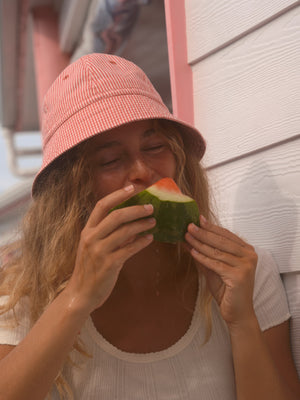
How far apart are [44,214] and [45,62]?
3517mm

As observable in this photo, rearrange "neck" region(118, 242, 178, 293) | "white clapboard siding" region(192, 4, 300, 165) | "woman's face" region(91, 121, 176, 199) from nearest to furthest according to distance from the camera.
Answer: "woman's face" region(91, 121, 176, 199) < "white clapboard siding" region(192, 4, 300, 165) < "neck" region(118, 242, 178, 293)

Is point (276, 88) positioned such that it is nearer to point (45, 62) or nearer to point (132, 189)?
point (132, 189)

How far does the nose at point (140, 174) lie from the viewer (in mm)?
1220

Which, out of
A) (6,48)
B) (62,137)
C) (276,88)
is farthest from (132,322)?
(6,48)

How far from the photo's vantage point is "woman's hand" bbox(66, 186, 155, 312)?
1046 mm

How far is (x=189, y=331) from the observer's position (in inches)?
54.1

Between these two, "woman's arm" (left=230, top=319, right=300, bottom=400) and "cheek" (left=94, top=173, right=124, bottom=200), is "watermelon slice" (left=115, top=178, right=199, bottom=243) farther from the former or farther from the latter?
"woman's arm" (left=230, top=319, right=300, bottom=400)

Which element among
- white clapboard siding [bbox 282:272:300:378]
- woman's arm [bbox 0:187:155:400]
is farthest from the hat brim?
white clapboard siding [bbox 282:272:300:378]

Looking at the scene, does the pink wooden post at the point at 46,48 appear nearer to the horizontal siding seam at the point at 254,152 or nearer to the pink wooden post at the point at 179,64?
the pink wooden post at the point at 179,64

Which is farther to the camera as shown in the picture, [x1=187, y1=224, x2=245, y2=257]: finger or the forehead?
the forehead

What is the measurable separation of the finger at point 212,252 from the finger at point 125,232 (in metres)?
0.13

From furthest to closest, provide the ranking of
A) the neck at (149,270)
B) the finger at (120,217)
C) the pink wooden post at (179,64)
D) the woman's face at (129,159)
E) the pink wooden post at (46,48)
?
the pink wooden post at (46,48)
the pink wooden post at (179,64)
the neck at (149,270)
the woman's face at (129,159)
the finger at (120,217)

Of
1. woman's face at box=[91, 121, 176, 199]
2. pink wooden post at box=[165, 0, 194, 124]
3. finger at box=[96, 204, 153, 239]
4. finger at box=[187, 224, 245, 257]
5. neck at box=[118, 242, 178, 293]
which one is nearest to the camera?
finger at box=[96, 204, 153, 239]

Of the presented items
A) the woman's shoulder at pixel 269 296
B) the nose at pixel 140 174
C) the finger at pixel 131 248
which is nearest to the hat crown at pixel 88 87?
the nose at pixel 140 174
